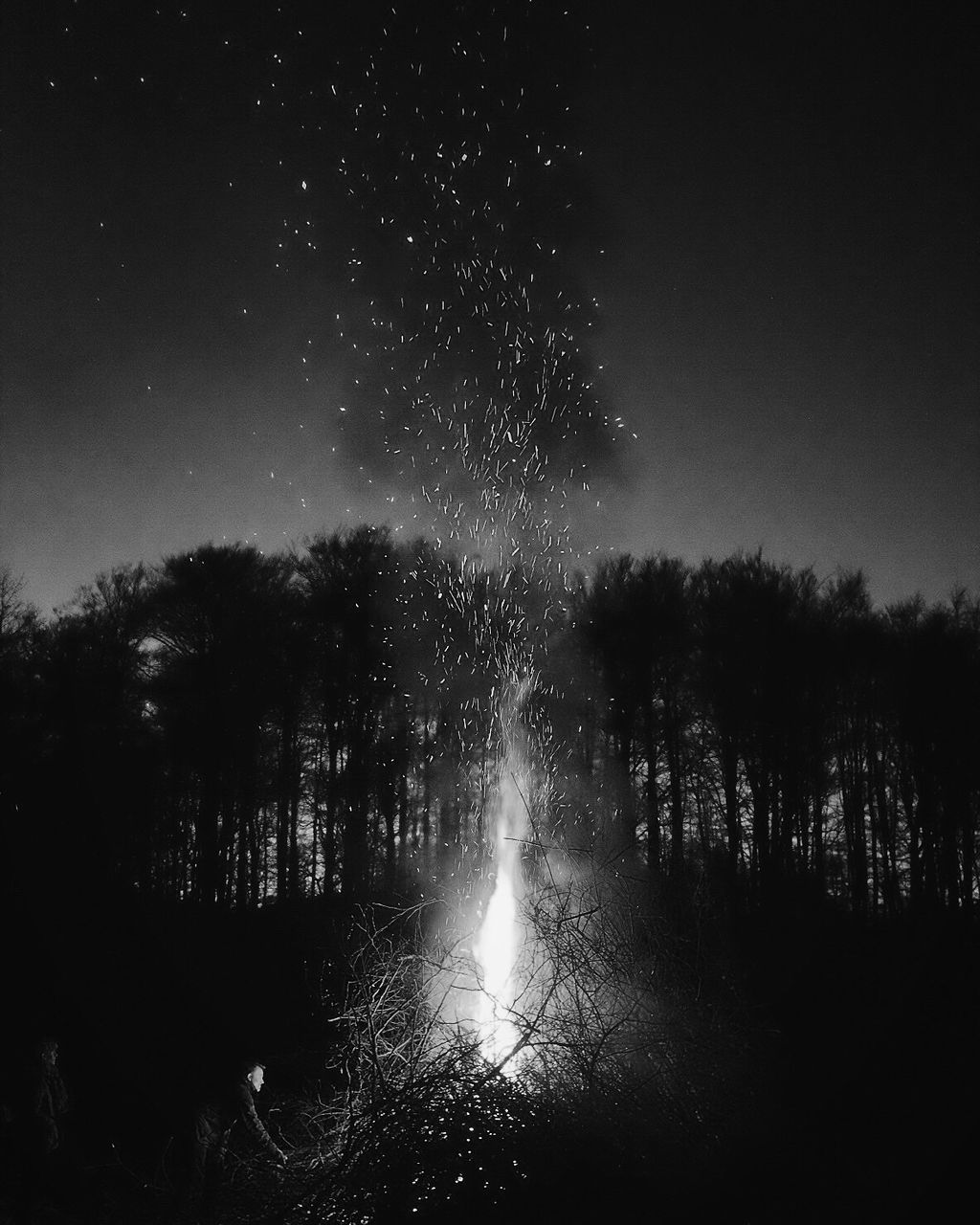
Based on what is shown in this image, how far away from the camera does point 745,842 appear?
27.8 metres

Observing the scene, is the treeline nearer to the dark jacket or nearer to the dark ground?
the dark ground

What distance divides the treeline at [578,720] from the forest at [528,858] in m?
0.12

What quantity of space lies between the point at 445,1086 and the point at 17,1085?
574cm

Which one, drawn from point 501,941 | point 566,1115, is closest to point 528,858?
point 501,941

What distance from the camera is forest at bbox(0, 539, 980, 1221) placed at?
6.44m

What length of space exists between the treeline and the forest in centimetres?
12

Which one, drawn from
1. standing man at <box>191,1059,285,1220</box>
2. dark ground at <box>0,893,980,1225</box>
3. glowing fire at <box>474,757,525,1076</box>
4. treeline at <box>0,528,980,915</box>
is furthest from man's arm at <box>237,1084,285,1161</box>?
treeline at <box>0,528,980,915</box>

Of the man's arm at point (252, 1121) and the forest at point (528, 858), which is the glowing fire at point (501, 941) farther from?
the man's arm at point (252, 1121)

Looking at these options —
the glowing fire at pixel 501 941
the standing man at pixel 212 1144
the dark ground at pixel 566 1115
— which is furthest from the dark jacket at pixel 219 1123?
the glowing fire at pixel 501 941

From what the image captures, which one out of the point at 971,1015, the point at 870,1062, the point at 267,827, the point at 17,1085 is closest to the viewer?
the point at 17,1085

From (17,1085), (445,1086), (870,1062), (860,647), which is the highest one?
(860,647)

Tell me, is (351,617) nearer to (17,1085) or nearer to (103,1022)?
(103,1022)

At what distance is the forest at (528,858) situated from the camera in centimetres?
644

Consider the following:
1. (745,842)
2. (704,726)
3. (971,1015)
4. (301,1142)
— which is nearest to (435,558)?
(301,1142)
